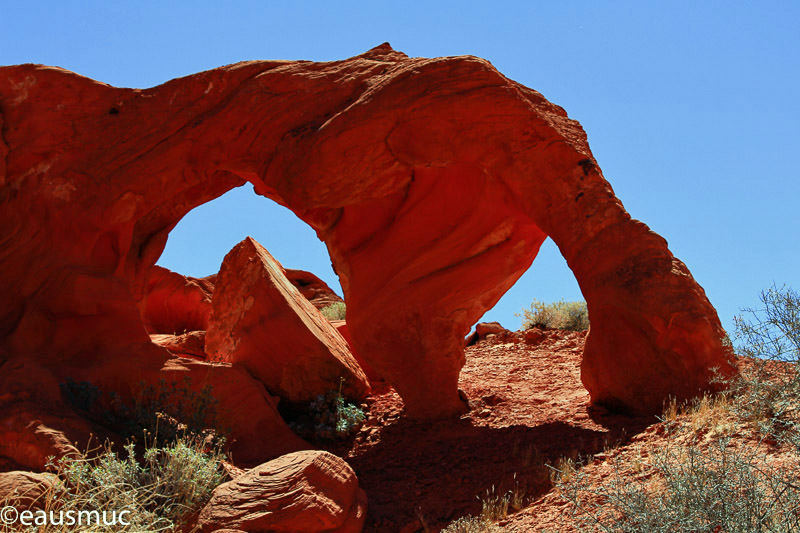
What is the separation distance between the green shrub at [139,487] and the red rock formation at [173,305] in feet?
39.4

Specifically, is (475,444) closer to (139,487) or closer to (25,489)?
(139,487)

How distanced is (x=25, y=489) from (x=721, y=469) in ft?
15.4

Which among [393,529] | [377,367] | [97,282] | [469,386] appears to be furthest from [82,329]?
[469,386]

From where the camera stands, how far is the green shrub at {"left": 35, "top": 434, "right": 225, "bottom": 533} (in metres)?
5.03

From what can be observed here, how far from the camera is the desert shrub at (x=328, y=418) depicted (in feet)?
30.4

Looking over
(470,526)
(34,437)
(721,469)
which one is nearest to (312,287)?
(34,437)

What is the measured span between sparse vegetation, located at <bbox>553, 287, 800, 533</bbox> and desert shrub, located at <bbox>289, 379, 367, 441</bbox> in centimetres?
378

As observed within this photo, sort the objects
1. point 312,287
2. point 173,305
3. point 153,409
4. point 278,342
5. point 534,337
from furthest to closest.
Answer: point 312,287 < point 173,305 < point 534,337 < point 278,342 < point 153,409

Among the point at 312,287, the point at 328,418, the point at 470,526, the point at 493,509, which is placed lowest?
the point at 470,526

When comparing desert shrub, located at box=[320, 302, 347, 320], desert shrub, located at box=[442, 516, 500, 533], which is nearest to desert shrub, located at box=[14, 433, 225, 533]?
desert shrub, located at box=[442, 516, 500, 533]

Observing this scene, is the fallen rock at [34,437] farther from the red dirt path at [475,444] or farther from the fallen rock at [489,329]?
the fallen rock at [489,329]

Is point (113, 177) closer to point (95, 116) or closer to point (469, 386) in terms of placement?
point (95, 116)

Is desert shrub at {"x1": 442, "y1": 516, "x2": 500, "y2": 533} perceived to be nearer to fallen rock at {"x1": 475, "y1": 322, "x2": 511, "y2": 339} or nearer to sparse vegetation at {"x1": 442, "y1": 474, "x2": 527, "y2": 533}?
sparse vegetation at {"x1": 442, "y1": 474, "x2": 527, "y2": 533}

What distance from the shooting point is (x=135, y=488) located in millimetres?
5496
